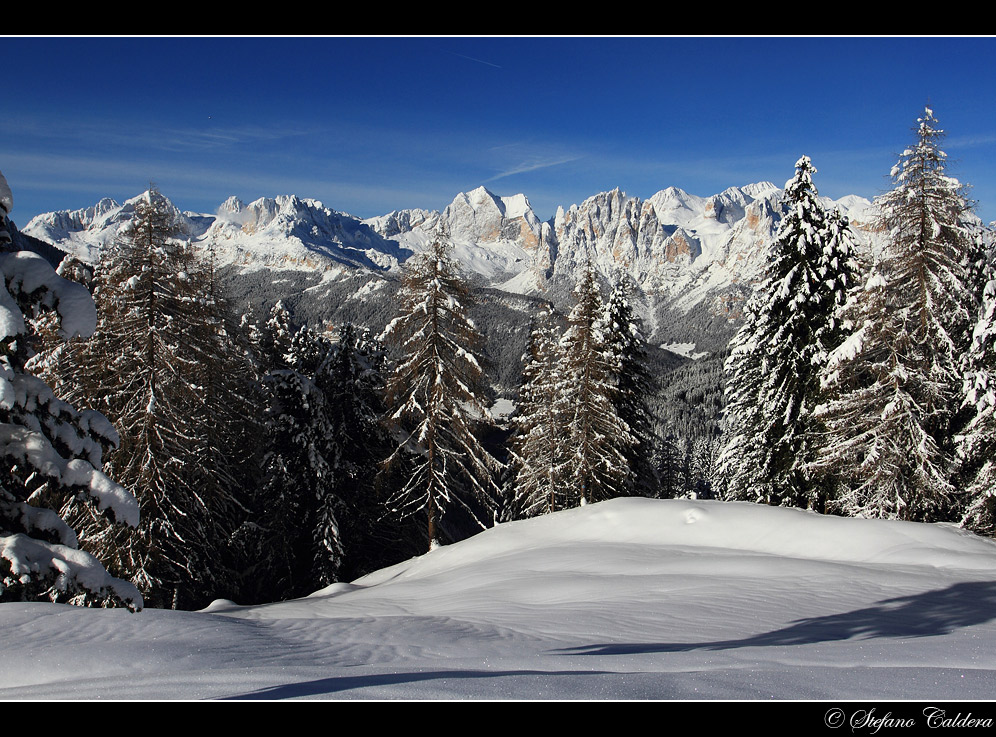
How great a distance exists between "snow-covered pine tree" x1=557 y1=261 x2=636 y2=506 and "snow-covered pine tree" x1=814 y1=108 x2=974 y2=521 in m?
8.08

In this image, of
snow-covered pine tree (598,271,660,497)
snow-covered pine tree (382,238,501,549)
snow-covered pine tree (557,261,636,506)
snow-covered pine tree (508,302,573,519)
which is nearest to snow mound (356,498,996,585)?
snow-covered pine tree (382,238,501,549)

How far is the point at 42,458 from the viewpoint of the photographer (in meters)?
6.45

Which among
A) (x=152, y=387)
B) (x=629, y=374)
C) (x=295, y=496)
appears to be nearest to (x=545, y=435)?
(x=629, y=374)

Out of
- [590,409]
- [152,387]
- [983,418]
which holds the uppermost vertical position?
[152,387]

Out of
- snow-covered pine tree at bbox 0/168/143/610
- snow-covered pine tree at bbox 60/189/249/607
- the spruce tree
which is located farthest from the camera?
snow-covered pine tree at bbox 60/189/249/607

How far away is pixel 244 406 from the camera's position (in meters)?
16.5

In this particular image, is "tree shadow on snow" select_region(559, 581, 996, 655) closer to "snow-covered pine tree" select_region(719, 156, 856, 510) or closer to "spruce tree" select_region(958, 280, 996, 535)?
"spruce tree" select_region(958, 280, 996, 535)

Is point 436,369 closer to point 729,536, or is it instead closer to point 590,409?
point 590,409

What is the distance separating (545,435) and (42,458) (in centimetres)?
1944

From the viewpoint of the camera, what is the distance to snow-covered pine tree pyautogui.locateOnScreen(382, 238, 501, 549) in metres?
18.8

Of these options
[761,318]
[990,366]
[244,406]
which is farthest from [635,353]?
[244,406]

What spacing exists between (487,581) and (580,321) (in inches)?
559

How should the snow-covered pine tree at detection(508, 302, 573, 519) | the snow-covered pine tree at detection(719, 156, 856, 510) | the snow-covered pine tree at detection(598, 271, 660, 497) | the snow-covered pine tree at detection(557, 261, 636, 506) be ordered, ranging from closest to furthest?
1. the snow-covered pine tree at detection(719, 156, 856, 510)
2. the snow-covered pine tree at detection(557, 261, 636, 506)
3. the snow-covered pine tree at detection(508, 302, 573, 519)
4. the snow-covered pine tree at detection(598, 271, 660, 497)

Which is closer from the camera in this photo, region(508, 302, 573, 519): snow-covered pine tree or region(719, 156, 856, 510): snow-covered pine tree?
region(719, 156, 856, 510): snow-covered pine tree
